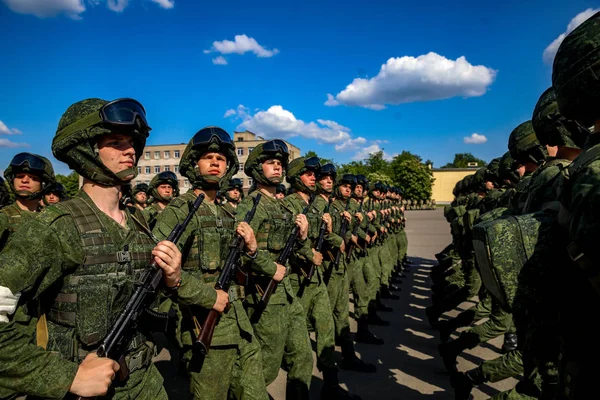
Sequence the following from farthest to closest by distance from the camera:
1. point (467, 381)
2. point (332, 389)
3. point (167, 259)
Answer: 1. point (332, 389)
2. point (467, 381)
3. point (167, 259)

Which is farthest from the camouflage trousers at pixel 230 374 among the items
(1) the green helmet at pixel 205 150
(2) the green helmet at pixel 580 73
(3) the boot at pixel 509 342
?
(3) the boot at pixel 509 342

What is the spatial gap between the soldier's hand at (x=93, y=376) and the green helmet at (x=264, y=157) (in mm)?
3036

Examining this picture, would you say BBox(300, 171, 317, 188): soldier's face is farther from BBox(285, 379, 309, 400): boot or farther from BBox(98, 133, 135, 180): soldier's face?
BBox(98, 133, 135, 180): soldier's face

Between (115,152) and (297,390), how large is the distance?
9.15 feet

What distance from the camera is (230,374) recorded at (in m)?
3.07

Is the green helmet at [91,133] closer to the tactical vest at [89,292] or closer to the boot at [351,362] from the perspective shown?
the tactical vest at [89,292]

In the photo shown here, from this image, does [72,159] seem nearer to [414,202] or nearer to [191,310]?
[191,310]

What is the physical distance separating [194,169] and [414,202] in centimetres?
6390

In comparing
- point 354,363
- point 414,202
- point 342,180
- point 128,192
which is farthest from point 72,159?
point 414,202

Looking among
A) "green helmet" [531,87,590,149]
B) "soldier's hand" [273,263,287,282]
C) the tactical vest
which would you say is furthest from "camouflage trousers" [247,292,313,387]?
"green helmet" [531,87,590,149]

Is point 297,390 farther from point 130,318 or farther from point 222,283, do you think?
point 130,318

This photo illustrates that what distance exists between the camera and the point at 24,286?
1679 mm

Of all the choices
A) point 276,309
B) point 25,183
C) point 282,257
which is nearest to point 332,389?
point 276,309

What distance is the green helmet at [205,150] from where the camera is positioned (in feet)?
11.8
